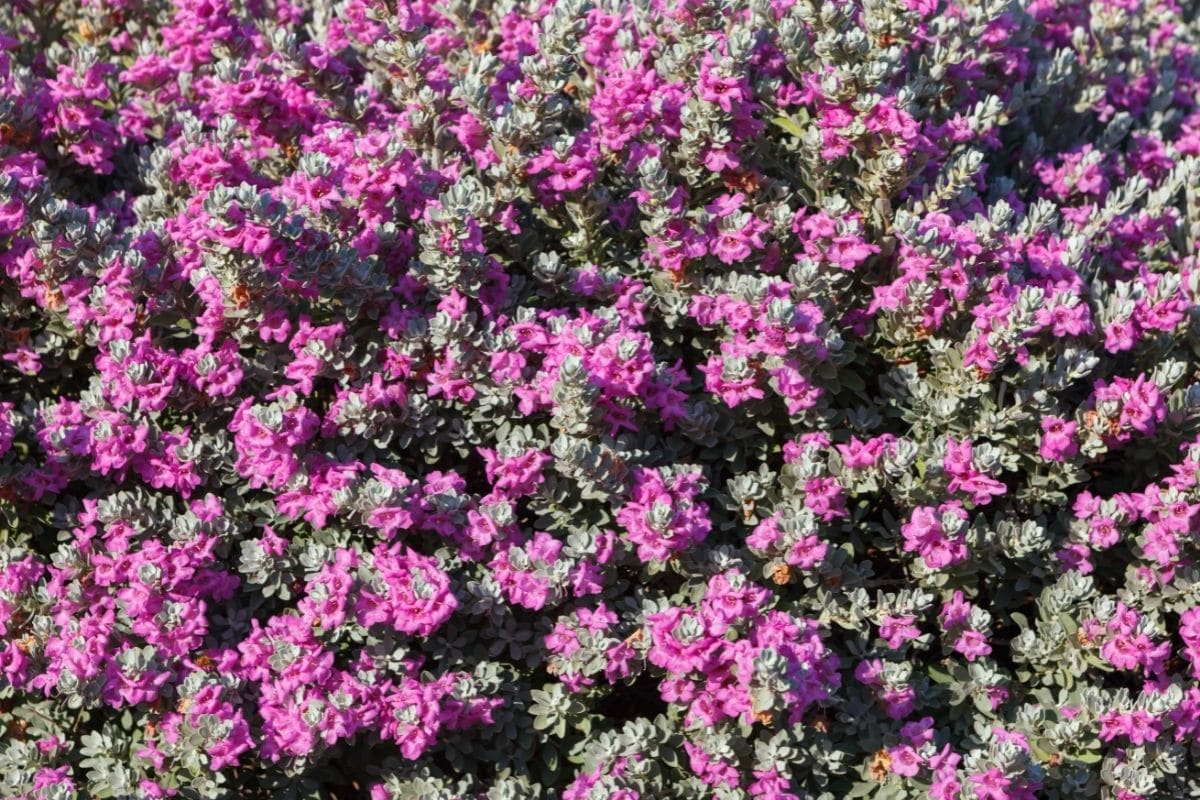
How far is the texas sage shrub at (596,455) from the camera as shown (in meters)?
4.02

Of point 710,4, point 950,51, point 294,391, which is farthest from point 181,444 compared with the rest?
point 950,51

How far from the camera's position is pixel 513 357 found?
4.21 m

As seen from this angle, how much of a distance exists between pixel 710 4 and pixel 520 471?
1.86 m

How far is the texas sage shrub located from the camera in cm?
402

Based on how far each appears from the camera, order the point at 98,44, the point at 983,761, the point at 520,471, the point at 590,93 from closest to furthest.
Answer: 1. the point at 983,761
2. the point at 520,471
3. the point at 590,93
4. the point at 98,44

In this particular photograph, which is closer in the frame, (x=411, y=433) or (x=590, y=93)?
(x=411, y=433)

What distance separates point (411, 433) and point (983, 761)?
2.07 metres

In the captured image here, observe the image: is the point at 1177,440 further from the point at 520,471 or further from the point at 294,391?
the point at 294,391

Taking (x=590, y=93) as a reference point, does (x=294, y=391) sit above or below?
below

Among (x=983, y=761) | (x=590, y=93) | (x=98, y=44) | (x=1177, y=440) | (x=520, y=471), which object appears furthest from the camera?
(x=98, y=44)

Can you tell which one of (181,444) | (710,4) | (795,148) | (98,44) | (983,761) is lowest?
(983,761)

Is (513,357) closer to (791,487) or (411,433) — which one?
(411,433)

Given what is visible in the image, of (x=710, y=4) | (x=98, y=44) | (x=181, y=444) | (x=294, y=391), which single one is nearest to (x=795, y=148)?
(x=710, y=4)

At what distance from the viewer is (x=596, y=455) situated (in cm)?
401
